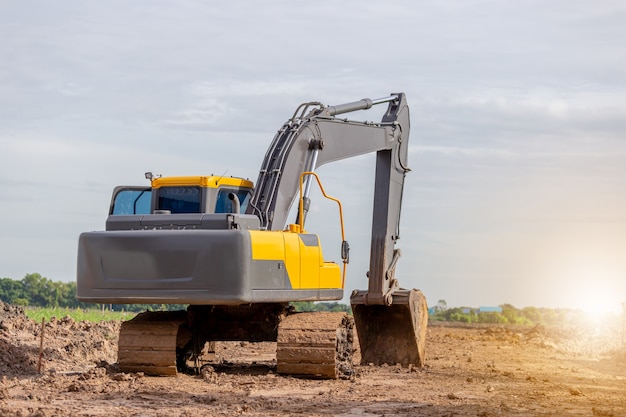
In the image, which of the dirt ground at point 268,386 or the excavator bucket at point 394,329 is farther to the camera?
the excavator bucket at point 394,329

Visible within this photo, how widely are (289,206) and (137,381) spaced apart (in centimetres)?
349

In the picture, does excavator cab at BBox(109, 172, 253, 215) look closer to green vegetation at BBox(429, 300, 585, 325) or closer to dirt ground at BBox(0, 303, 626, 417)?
dirt ground at BBox(0, 303, 626, 417)

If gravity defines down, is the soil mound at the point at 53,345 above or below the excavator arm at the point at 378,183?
below

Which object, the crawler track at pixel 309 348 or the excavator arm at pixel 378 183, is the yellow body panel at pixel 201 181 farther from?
the crawler track at pixel 309 348

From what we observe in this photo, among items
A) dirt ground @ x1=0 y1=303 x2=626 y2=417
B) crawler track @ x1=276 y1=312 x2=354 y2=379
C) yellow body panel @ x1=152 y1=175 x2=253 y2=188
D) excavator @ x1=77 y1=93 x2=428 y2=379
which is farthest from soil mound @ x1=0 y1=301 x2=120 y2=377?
crawler track @ x1=276 y1=312 x2=354 y2=379

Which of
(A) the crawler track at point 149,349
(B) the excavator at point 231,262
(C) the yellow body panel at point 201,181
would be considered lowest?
(A) the crawler track at point 149,349

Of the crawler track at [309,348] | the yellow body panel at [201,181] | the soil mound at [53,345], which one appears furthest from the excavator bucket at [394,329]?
the soil mound at [53,345]

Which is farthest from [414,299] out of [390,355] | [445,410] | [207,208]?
[445,410]

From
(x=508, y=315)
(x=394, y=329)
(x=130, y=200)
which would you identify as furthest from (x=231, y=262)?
(x=508, y=315)

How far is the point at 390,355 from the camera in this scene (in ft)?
58.4

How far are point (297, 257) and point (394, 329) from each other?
14.1 feet

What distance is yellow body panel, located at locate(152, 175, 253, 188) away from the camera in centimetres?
1445

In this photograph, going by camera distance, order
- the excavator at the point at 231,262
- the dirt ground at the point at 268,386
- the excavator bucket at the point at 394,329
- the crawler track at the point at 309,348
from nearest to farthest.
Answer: the dirt ground at the point at 268,386
the excavator at the point at 231,262
the crawler track at the point at 309,348
the excavator bucket at the point at 394,329

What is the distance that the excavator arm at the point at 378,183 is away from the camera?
15539 millimetres
